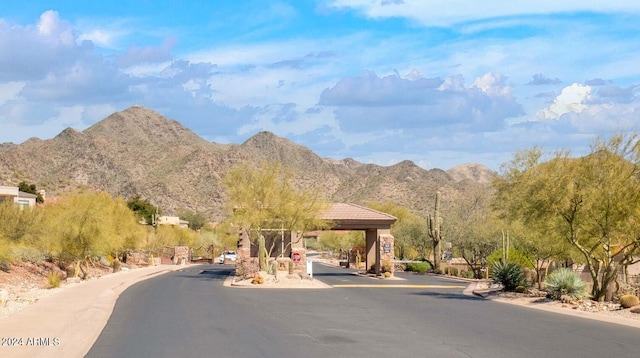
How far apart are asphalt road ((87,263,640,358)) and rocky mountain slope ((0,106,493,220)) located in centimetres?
8781

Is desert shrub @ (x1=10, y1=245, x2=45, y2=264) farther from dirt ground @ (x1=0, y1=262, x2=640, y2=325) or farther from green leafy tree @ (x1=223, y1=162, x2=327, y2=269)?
green leafy tree @ (x1=223, y1=162, x2=327, y2=269)

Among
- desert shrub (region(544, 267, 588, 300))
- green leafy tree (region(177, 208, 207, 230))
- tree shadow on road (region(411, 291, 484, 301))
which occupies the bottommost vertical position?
tree shadow on road (region(411, 291, 484, 301))

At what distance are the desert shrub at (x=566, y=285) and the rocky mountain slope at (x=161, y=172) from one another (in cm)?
8672

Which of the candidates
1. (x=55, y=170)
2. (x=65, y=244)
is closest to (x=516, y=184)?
(x=65, y=244)

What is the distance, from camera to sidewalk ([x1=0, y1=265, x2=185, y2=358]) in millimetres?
15542

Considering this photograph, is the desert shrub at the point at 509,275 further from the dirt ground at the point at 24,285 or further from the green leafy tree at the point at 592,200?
the dirt ground at the point at 24,285

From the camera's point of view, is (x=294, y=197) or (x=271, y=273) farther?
(x=294, y=197)

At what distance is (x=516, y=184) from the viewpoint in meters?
35.8

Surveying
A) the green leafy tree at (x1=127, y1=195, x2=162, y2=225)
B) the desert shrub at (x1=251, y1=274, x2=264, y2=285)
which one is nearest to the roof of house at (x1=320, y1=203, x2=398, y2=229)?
the desert shrub at (x1=251, y1=274, x2=264, y2=285)

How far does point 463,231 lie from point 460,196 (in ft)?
195

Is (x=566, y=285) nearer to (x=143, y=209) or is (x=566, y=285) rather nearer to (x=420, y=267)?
(x=420, y=267)

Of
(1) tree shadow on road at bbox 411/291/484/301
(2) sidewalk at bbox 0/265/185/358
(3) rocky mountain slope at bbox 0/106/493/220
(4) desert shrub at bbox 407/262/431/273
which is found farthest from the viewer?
(3) rocky mountain slope at bbox 0/106/493/220

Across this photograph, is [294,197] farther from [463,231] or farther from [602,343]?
[602,343]

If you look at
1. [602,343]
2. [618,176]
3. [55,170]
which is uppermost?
[55,170]
